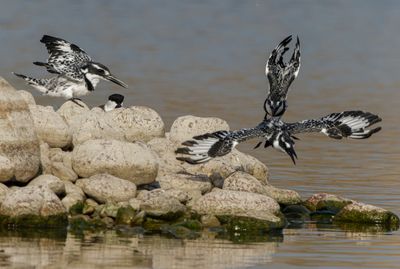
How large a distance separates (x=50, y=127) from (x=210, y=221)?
10.8 ft

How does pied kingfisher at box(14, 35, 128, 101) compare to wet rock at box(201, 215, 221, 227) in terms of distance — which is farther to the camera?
pied kingfisher at box(14, 35, 128, 101)

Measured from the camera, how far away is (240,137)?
23547 millimetres

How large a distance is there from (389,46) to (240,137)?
29.9 metres

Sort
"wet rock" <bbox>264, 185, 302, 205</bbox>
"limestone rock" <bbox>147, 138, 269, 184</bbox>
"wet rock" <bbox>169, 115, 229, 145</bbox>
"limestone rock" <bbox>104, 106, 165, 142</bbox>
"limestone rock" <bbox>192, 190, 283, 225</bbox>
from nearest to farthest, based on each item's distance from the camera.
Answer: "limestone rock" <bbox>192, 190, 283, 225</bbox> < "wet rock" <bbox>264, 185, 302, 205</bbox> < "limestone rock" <bbox>147, 138, 269, 184</bbox> < "wet rock" <bbox>169, 115, 229, 145</bbox> < "limestone rock" <bbox>104, 106, 165, 142</bbox>

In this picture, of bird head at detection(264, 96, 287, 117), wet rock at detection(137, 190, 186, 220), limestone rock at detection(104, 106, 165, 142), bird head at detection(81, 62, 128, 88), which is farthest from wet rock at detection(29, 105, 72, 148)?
bird head at detection(81, 62, 128, 88)

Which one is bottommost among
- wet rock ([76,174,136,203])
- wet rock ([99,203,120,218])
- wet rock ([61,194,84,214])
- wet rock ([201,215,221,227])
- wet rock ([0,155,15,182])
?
wet rock ([201,215,221,227])

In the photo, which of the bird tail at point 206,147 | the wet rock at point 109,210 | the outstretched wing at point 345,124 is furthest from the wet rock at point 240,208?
the outstretched wing at point 345,124

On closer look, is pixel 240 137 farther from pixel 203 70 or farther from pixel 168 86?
pixel 203 70

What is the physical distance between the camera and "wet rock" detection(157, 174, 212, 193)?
2427 cm

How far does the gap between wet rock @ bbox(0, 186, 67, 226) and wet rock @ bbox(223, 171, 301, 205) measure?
3479 mm

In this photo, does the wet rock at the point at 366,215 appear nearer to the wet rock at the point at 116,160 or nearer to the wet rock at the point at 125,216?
the wet rock at the point at 116,160

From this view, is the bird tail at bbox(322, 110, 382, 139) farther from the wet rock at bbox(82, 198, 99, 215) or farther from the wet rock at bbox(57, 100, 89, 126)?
the wet rock at bbox(57, 100, 89, 126)

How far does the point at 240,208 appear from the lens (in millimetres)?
23000

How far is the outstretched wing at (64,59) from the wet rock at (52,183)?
5376 millimetres
